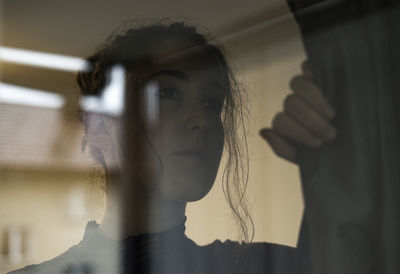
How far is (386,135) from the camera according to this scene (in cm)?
93

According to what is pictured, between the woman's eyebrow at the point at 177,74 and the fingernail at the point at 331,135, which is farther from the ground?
the woman's eyebrow at the point at 177,74

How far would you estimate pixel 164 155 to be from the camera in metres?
0.82

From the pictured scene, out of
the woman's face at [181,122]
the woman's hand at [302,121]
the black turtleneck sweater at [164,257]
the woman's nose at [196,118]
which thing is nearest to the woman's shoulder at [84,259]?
the black turtleneck sweater at [164,257]

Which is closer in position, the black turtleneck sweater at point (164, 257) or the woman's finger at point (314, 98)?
the black turtleneck sweater at point (164, 257)

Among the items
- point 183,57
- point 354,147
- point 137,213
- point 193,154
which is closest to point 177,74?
point 183,57

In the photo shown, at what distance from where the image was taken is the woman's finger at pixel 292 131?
88 cm

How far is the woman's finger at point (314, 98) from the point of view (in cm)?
90

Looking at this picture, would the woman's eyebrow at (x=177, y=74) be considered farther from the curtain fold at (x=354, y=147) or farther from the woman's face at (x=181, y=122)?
the curtain fold at (x=354, y=147)

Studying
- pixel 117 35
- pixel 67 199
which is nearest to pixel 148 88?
pixel 117 35

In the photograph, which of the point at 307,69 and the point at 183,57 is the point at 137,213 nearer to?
the point at 183,57

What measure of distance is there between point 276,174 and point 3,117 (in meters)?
0.47

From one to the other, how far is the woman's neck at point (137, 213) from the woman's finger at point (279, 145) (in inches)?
7.2

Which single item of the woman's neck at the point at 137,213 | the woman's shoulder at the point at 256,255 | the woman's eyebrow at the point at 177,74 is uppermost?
the woman's eyebrow at the point at 177,74

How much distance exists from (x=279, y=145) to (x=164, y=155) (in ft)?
0.67
